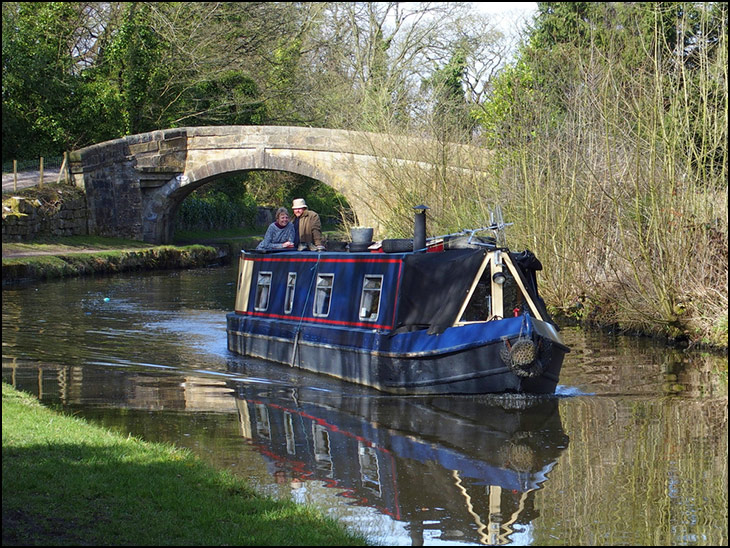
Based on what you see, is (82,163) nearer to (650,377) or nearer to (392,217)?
(392,217)

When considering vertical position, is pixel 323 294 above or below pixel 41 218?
below

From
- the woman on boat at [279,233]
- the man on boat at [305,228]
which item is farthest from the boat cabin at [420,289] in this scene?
the woman on boat at [279,233]

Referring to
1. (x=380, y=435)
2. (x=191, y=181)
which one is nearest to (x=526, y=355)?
(x=380, y=435)

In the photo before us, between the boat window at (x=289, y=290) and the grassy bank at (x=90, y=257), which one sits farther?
the grassy bank at (x=90, y=257)

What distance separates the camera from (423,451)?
8.08 meters

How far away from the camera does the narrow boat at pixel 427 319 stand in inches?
387

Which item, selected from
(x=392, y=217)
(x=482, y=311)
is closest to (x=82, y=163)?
(x=392, y=217)

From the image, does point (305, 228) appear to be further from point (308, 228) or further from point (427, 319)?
point (427, 319)

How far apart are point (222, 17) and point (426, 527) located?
2979 cm

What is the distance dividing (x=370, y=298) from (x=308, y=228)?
233 centimetres

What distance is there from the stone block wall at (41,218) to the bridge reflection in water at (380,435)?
13681 millimetres

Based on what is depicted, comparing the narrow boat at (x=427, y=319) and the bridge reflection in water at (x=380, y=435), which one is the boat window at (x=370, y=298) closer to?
the narrow boat at (x=427, y=319)

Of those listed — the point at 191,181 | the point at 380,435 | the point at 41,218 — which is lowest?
the point at 380,435

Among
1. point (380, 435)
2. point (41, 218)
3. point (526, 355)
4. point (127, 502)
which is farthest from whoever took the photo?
point (41, 218)
